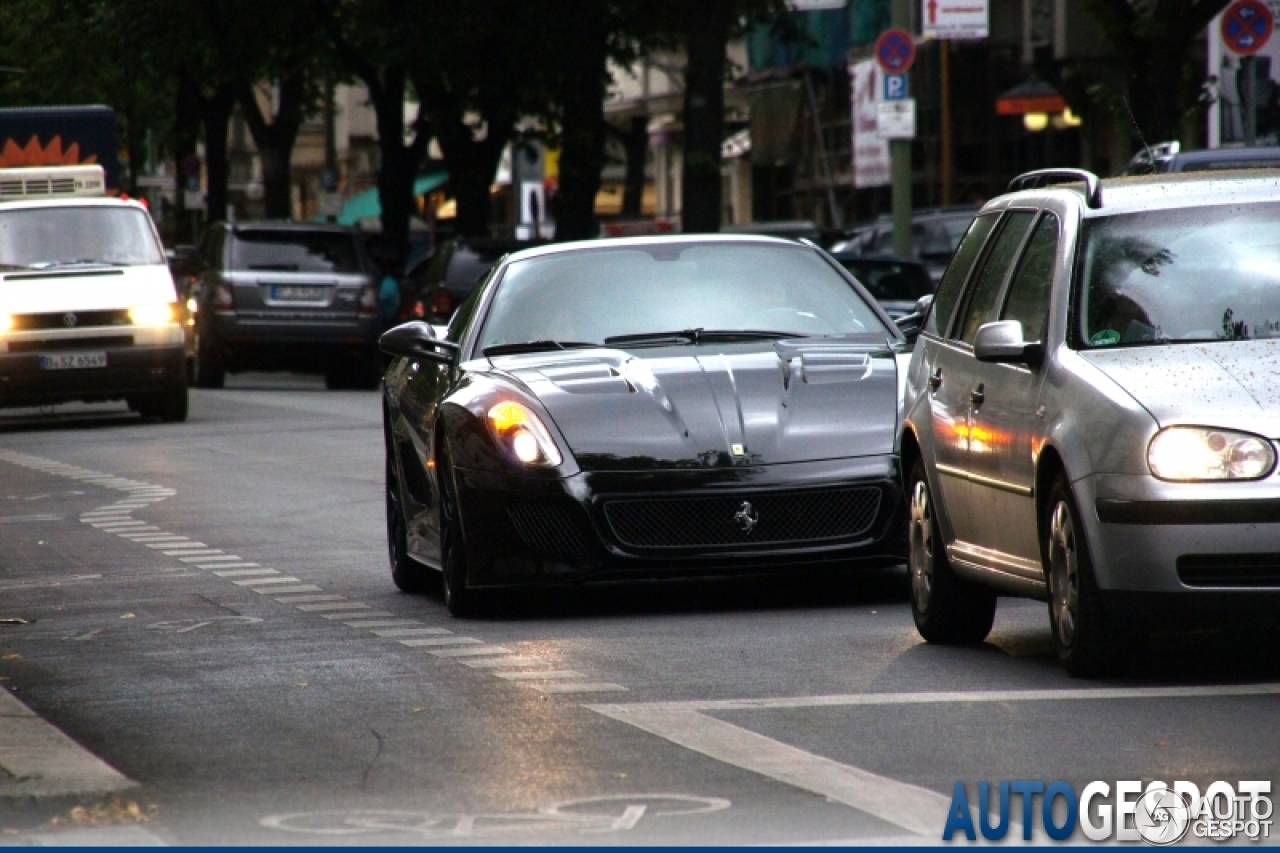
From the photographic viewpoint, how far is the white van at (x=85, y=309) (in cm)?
2673

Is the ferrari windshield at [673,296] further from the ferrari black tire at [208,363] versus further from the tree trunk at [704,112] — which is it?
the ferrari black tire at [208,363]

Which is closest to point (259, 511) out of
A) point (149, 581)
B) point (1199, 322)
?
point (149, 581)

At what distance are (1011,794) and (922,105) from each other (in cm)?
4698

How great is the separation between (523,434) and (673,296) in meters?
1.58

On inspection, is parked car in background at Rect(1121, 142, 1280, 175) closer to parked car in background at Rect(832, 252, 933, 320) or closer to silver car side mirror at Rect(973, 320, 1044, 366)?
parked car in background at Rect(832, 252, 933, 320)

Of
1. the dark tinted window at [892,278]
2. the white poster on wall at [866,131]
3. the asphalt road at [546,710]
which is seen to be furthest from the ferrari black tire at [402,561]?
the white poster on wall at [866,131]

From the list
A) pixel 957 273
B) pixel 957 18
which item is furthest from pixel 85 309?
pixel 957 273

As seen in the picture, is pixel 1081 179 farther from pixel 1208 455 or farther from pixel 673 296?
pixel 673 296

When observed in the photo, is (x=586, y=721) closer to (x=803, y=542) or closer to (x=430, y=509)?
(x=803, y=542)

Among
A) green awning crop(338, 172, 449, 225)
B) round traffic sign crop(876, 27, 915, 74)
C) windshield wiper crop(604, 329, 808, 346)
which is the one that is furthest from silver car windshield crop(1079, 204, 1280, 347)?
green awning crop(338, 172, 449, 225)

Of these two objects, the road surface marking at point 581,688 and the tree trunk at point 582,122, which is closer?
the road surface marking at point 581,688

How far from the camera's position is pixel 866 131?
2100 inches

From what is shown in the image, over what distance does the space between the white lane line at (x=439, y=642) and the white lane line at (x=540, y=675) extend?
37.9 inches

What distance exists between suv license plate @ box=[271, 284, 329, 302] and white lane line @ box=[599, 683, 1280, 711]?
25.5 meters
